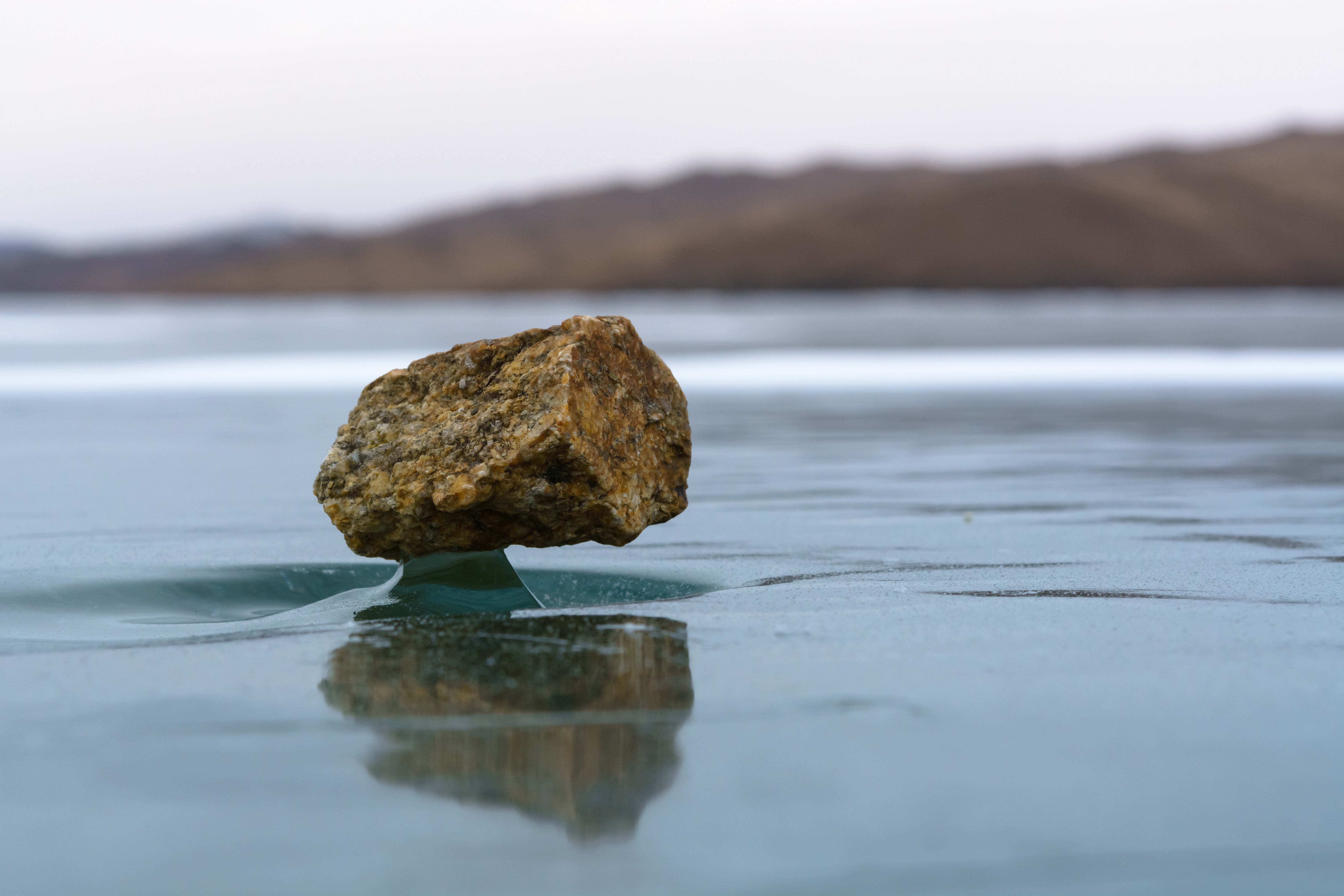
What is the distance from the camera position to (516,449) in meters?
4.55

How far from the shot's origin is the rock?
461 centimetres

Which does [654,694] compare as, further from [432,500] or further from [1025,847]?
[432,500]

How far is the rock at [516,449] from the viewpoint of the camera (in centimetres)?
461

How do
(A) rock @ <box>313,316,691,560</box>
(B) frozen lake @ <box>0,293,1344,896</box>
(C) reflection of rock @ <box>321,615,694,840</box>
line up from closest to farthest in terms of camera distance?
(B) frozen lake @ <box>0,293,1344,896</box> → (C) reflection of rock @ <box>321,615,694,840</box> → (A) rock @ <box>313,316,691,560</box>

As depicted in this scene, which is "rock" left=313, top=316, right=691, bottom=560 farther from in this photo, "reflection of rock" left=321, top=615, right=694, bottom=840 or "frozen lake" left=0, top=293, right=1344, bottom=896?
"reflection of rock" left=321, top=615, right=694, bottom=840


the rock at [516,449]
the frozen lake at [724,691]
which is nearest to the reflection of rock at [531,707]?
the frozen lake at [724,691]

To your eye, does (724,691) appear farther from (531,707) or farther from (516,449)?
(516,449)

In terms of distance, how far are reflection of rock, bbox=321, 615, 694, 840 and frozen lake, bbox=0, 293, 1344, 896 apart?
0.05 feet

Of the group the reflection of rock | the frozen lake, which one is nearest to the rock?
the frozen lake

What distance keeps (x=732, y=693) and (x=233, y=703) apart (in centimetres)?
115

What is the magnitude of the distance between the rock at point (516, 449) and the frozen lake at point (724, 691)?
306 mm

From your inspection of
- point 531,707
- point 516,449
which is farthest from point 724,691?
point 516,449

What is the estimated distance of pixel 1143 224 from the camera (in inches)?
4909

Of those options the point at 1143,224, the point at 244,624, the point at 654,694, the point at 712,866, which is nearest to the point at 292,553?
the point at 244,624
